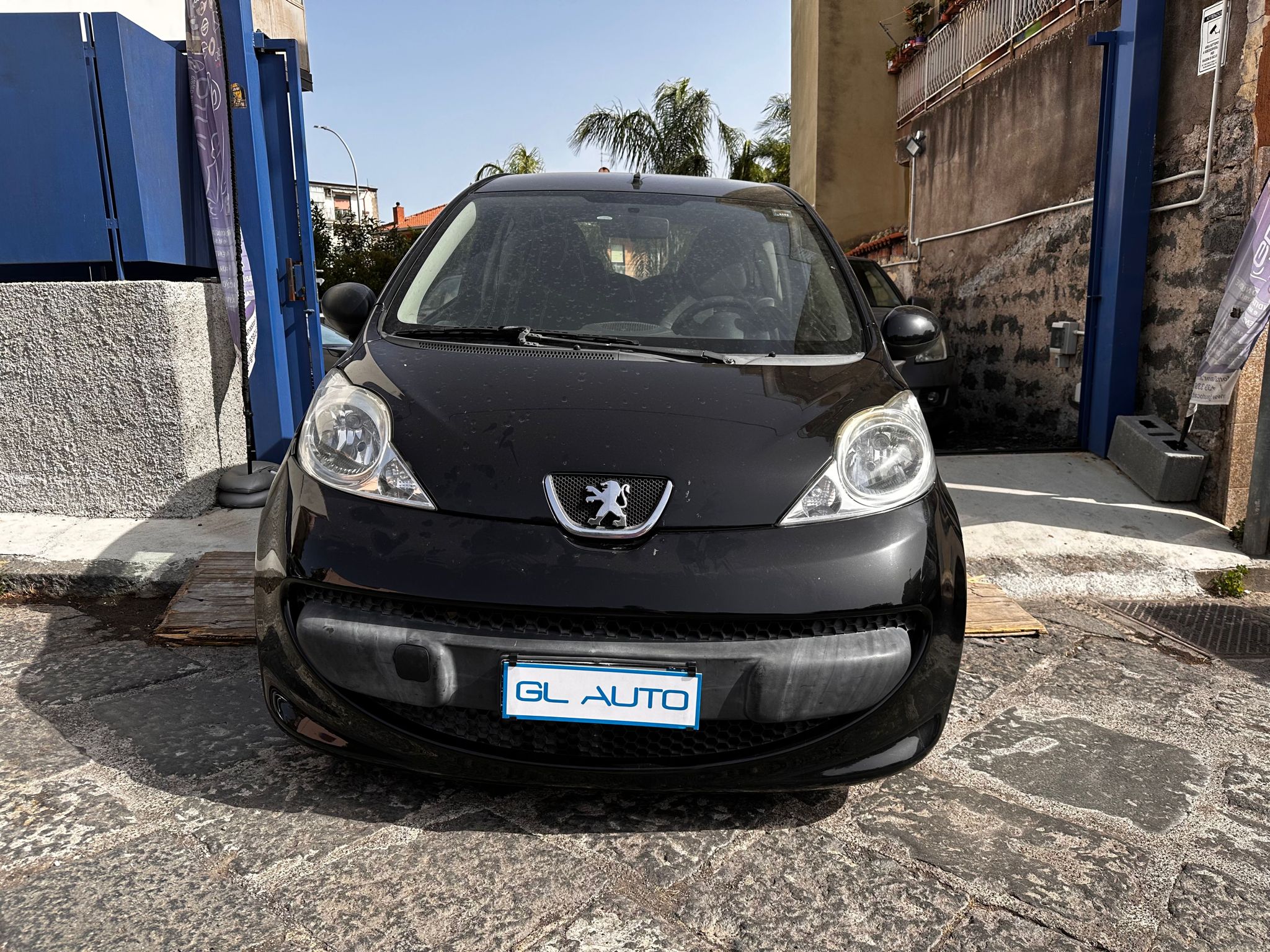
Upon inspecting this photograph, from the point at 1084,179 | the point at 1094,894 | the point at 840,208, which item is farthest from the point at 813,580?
the point at 840,208

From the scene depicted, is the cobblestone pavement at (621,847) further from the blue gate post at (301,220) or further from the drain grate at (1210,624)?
the blue gate post at (301,220)

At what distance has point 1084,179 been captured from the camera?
6727 millimetres

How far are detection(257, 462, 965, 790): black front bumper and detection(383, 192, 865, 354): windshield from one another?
0.86 metres

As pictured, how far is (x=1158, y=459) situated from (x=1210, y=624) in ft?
4.63

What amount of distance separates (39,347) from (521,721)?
3626 millimetres

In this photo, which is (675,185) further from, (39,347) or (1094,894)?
(39,347)

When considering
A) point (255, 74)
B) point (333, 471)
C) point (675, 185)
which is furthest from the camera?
point (255, 74)

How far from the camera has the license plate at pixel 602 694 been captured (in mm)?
1994

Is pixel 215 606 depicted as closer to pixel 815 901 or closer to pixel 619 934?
pixel 619 934

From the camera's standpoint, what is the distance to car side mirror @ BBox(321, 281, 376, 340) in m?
3.08

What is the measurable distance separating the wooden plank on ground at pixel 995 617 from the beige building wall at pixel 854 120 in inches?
516

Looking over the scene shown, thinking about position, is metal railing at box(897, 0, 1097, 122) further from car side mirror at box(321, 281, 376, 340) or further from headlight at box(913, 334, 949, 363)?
car side mirror at box(321, 281, 376, 340)

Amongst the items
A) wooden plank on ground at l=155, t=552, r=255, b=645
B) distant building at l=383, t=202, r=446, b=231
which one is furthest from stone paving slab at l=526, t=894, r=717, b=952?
distant building at l=383, t=202, r=446, b=231

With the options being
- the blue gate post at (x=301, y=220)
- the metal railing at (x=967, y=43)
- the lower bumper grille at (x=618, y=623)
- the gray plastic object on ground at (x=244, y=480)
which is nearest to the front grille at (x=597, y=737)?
the lower bumper grille at (x=618, y=623)
